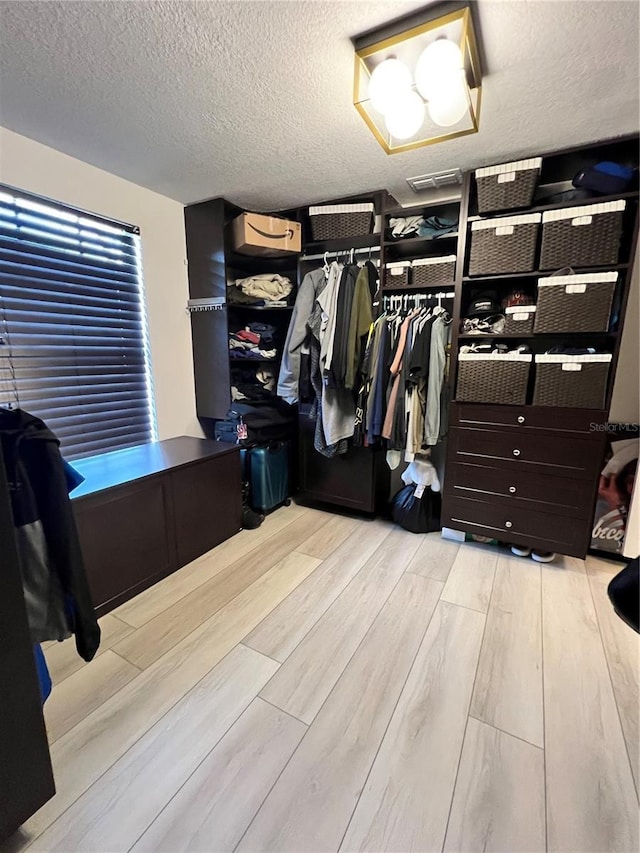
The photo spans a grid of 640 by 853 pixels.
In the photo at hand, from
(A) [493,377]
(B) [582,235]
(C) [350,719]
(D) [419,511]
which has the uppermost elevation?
(B) [582,235]

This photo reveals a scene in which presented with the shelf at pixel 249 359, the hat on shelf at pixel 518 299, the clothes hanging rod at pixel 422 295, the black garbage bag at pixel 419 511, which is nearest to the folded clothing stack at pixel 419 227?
the clothes hanging rod at pixel 422 295

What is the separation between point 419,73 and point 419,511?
2.23 meters

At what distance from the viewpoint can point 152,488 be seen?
1.92 m

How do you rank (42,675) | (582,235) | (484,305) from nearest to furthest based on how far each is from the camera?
(42,675), (582,235), (484,305)

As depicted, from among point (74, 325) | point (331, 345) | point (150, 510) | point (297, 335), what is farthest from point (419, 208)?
point (150, 510)

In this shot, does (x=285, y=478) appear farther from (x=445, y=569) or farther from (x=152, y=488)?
(x=445, y=569)

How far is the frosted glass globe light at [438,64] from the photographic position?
1.18 m

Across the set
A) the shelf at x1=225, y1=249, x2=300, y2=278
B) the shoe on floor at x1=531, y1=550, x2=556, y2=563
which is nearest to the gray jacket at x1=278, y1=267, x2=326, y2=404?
the shelf at x1=225, y1=249, x2=300, y2=278


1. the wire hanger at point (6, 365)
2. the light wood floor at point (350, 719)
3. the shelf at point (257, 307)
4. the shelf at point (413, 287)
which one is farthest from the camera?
the shelf at point (257, 307)

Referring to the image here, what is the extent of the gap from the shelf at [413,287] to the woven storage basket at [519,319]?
1.28 ft

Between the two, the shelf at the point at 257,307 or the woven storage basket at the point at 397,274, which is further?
the shelf at the point at 257,307

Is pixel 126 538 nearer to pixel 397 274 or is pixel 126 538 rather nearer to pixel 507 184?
pixel 397 274

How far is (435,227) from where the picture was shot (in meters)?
2.21

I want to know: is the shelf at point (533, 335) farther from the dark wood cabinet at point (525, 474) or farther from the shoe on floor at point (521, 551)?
the shoe on floor at point (521, 551)
